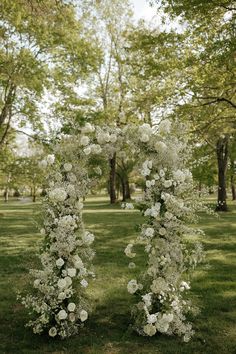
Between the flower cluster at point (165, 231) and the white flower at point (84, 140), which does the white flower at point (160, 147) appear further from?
the white flower at point (84, 140)

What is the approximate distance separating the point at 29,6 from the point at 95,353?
26.2 ft

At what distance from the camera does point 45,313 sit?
5848 millimetres

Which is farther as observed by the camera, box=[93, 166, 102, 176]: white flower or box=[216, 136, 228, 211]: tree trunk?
box=[216, 136, 228, 211]: tree trunk

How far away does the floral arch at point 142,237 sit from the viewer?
581 centimetres

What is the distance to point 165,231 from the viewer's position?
5.85 metres

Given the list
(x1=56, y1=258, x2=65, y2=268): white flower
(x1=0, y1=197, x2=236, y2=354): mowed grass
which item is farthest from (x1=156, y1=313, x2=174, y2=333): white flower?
(x1=56, y1=258, x2=65, y2=268): white flower

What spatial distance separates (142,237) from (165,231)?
1.24ft

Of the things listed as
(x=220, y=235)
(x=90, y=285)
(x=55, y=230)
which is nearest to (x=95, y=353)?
(x=55, y=230)

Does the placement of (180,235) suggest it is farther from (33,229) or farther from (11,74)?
(11,74)

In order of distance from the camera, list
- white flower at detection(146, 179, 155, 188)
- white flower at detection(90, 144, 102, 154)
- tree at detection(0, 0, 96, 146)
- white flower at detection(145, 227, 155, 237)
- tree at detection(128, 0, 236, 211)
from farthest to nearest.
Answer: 1. tree at detection(0, 0, 96, 146)
2. tree at detection(128, 0, 236, 211)
3. white flower at detection(90, 144, 102, 154)
4. white flower at detection(146, 179, 155, 188)
5. white flower at detection(145, 227, 155, 237)

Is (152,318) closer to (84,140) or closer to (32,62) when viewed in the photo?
(84,140)

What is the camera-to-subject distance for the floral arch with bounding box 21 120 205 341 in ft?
19.1

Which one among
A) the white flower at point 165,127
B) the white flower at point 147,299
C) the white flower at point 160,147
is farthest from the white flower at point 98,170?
the white flower at point 147,299

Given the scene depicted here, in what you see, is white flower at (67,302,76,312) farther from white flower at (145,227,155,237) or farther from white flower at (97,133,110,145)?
white flower at (97,133,110,145)
